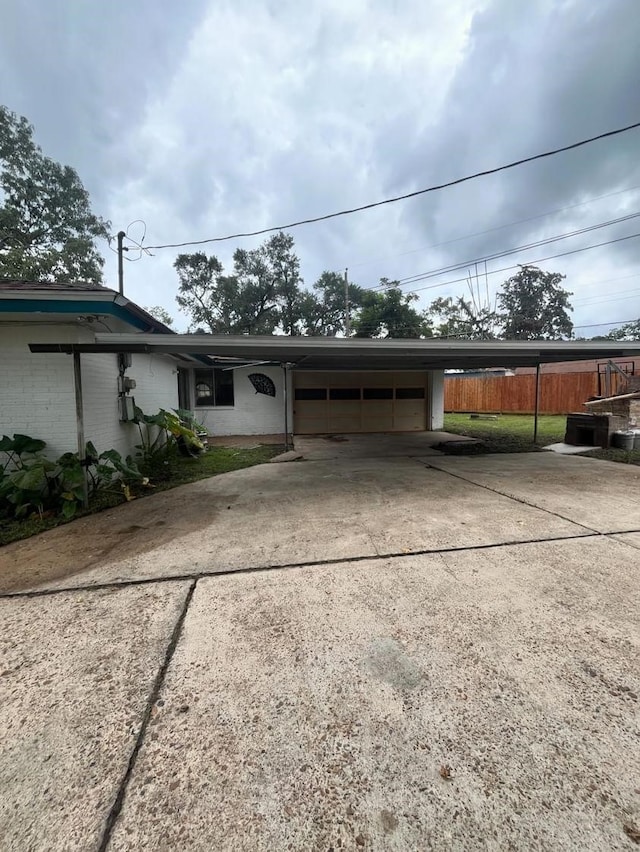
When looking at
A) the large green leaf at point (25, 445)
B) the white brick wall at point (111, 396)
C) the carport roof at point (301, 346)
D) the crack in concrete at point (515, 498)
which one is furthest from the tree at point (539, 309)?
the large green leaf at point (25, 445)

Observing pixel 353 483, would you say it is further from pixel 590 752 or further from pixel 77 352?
pixel 590 752

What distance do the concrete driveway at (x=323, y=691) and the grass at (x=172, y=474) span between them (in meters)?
0.47

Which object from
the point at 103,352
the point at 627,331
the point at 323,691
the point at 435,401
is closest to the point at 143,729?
the point at 323,691

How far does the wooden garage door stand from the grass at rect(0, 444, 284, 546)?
8.78ft

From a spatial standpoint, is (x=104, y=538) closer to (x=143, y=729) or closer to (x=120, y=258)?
(x=143, y=729)

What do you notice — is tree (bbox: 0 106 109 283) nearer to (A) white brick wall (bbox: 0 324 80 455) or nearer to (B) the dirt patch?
(A) white brick wall (bbox: 0 324 80 455)

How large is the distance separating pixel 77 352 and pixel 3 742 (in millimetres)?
3721

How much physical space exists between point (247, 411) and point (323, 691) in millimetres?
10534

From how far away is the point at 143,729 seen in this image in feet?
5.15

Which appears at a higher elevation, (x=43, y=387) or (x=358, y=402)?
(x=43, y=387)

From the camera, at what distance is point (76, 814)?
1.24 m

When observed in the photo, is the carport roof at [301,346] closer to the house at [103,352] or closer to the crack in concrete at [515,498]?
the house at [103,352]

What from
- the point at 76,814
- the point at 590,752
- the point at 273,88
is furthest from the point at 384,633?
the point at 273,88

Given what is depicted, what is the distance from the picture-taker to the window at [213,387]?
1170 centimetres
